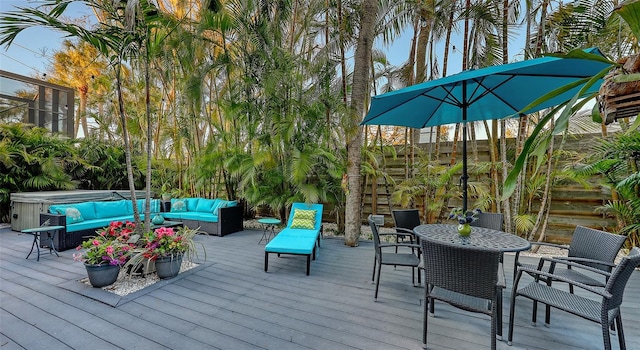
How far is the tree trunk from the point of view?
467 cm

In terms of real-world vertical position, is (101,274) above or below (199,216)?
below

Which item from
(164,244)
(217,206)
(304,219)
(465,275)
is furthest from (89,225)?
(465,275)

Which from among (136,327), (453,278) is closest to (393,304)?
(453,278)

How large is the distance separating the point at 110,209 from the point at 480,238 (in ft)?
21.7

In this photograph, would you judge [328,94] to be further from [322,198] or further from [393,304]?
[393,304]

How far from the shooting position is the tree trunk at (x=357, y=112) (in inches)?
184

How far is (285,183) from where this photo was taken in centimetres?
577

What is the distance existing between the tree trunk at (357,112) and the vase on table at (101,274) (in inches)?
132

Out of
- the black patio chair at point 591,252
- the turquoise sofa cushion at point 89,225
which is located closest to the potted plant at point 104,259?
the turquoise sofa cushion at point 89,225

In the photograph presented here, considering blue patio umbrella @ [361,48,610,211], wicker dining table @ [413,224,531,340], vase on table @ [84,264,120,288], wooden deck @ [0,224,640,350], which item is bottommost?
wooden deck @ [0,224,640,350]

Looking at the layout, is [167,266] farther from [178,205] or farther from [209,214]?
[178,205]

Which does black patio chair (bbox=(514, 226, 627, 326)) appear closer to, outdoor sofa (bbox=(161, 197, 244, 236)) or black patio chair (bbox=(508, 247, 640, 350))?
black patio chair (bbox=(508, 247, 640, 350))

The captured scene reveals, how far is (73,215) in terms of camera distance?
15.4 ft

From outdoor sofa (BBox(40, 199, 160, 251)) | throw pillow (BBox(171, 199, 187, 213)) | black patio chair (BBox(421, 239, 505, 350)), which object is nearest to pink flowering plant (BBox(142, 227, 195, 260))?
outdoor sofa (BBox(40, 199, 160, 251))
